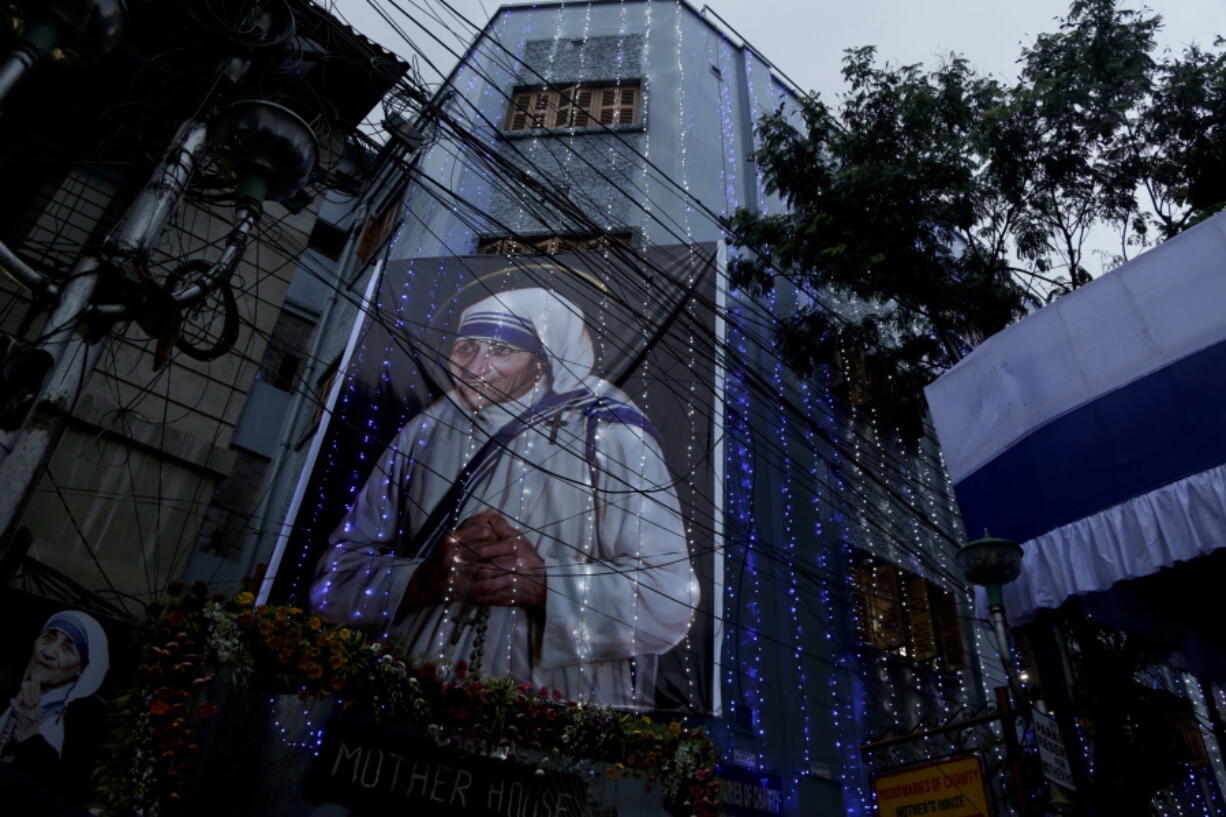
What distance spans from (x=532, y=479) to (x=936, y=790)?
5.94 m

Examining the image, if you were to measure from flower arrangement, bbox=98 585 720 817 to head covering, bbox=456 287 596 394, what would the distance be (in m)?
4.68

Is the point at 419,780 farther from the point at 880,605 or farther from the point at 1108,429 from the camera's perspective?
the point at 880,605

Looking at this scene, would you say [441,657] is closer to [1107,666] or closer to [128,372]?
[128,372]

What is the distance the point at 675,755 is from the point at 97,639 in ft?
17.7

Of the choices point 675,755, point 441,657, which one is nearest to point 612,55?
point 441,657

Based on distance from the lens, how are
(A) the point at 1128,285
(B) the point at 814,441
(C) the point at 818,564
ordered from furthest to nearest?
(B) the point at 814,441 < (C) the point at 818,564 < (A) the point at 1128,285

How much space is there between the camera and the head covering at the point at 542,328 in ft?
38.3

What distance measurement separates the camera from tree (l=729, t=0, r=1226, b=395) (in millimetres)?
10828

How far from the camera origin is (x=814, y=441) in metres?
13.5

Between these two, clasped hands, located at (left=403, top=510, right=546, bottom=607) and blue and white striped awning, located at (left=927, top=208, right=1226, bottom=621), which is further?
clasped hands, located at (left=403, top=510, right=546, bottom=607)

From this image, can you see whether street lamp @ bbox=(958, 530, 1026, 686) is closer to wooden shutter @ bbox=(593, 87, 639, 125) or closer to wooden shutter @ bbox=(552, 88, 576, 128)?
→ wooden shutter @ bbox=(593, 87, 639, 125)

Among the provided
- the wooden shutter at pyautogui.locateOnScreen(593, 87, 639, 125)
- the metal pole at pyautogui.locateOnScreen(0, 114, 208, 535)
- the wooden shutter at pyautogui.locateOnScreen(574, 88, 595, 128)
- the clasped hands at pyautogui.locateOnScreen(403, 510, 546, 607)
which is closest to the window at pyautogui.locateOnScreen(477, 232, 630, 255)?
the wooden shutter at pyautogui.locateOnScreen(574, 88, 595, 128)

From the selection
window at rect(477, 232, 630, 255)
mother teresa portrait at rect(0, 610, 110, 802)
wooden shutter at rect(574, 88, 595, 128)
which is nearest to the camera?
mother teresa portrait at rect(0, 610, 110, 802)

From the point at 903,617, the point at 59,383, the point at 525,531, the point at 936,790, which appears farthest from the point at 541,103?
the point at 936,790
